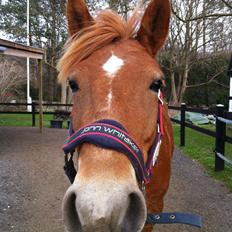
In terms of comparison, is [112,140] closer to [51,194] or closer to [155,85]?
[155,85]

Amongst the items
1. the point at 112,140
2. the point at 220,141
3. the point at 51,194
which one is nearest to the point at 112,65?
the point at 112,140

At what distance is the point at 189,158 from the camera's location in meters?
7.48

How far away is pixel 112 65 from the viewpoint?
5.61 feet

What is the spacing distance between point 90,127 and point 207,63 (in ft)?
79.7

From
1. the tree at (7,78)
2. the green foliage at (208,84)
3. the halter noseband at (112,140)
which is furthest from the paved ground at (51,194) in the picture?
the green foliage at (208,84)

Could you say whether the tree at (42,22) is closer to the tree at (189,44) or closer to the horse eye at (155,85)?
the tree at (189,44)

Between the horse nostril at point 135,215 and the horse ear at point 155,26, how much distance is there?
1098 mm

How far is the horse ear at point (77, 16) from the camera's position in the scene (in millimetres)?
2133

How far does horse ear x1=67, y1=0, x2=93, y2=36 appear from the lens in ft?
7.00

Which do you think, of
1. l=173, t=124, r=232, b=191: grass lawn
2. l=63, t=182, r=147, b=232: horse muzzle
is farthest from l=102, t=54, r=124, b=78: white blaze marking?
l=173, t=124, r=232, b=191: grass lawn

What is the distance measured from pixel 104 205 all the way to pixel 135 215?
0.22 meters

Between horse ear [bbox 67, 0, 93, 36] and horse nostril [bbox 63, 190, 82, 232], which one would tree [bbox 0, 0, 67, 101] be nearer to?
horse ear [bbox 67, 0, 93, 36]

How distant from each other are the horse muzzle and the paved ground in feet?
Result: 8.51

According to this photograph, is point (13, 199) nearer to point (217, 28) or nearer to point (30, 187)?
point (30, 187)
